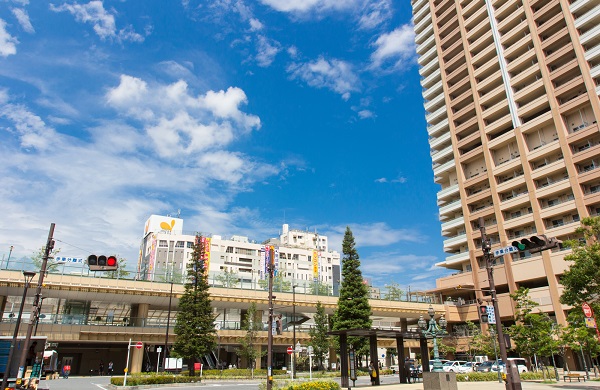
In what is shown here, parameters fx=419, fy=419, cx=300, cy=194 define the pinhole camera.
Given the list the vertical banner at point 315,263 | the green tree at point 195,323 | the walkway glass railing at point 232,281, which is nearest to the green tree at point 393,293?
the walkway glass railing at point 232,281

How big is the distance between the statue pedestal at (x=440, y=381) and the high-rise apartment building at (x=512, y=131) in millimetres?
33404

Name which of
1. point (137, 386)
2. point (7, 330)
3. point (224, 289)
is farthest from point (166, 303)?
point (137, 386)

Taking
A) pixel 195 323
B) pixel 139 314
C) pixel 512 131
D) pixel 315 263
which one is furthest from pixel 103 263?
pixel 315 263

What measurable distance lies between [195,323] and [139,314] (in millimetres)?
14187

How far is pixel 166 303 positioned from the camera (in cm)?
5188

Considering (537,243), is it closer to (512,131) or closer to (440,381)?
(440,381)

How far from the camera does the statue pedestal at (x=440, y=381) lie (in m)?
22.9

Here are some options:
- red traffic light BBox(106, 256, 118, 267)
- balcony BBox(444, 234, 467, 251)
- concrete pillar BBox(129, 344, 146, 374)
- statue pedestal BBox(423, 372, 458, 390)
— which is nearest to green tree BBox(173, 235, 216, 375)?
concrete pillar BBox(129, 344, 146, 374)

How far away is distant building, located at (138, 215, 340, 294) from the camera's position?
338ft

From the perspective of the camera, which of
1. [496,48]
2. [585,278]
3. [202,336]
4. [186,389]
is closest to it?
[585,278]

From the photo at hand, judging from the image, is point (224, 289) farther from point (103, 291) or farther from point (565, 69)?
point (565, 69)

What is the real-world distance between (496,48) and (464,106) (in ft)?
32.6

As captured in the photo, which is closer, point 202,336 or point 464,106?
point 202,336

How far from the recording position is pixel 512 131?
58344mm
